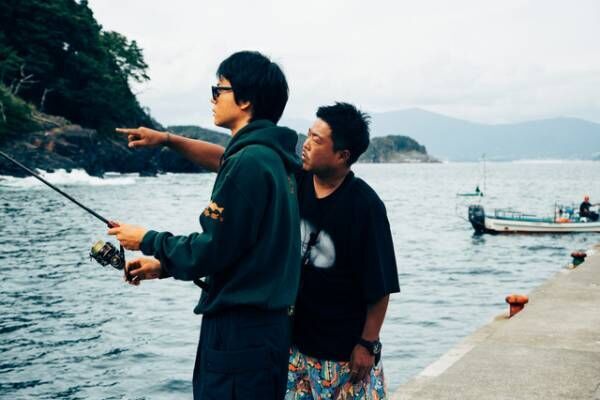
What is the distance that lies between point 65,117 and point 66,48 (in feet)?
24.9

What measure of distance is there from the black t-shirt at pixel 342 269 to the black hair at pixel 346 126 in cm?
14

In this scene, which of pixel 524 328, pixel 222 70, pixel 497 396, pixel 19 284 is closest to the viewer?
pixel 222 70

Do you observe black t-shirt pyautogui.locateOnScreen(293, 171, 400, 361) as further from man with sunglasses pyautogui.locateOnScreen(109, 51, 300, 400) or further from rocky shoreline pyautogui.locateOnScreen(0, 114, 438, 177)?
rocky shoreline pyautogui.locateOnScreen(0, 114, 438, 177)

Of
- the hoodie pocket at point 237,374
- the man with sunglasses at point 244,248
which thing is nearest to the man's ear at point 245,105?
the man with sunglasses at point 244,248

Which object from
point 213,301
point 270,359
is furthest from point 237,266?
point 270,359

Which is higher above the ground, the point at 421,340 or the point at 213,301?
the point at 213,301

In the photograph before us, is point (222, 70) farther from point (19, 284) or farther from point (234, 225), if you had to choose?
point (19, 284)

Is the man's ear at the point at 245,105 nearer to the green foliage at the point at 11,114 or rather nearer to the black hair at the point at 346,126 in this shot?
the black hair at the point at 346,126

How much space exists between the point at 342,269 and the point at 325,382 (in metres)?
0.55

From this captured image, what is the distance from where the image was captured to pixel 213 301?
2609mm

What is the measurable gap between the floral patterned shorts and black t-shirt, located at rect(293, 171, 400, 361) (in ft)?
0.16

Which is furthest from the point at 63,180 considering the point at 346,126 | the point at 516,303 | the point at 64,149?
the point at 346,126

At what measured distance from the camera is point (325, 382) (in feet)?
11.0

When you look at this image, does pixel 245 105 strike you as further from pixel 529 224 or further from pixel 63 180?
pixel 63 180
